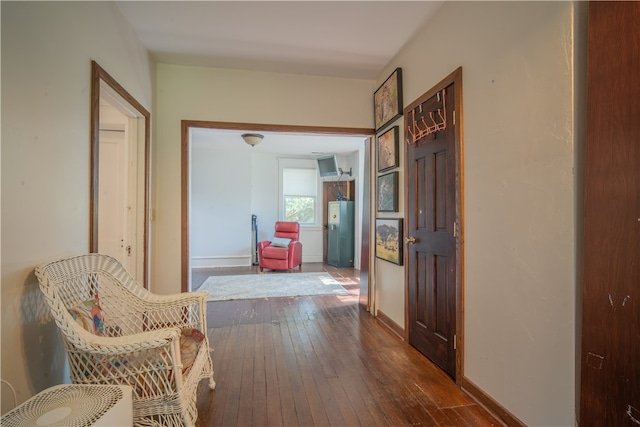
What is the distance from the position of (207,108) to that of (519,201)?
2769 millimetres

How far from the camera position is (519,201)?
145 cm

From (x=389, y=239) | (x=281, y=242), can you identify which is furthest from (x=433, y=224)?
(x=281, y=242)

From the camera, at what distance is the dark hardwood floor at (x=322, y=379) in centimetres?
160

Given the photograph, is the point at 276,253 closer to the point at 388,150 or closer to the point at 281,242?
the point at 281,242

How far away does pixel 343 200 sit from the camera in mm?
6266

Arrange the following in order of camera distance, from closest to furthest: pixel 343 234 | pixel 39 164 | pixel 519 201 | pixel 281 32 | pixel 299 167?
pixel 39 164 → pixel 519 201 → pixel 281 32 → pixel 343 234 → pixel 299 167

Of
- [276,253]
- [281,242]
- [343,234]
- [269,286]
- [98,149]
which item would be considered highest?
[98,149]

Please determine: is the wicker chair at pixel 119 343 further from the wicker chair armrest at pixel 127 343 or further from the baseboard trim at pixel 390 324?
the baseboard trim at pixel 390 324

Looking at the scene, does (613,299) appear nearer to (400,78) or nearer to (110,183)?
(400,78)

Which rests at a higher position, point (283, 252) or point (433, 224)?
point (433, 224)

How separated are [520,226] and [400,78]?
1.77 meters

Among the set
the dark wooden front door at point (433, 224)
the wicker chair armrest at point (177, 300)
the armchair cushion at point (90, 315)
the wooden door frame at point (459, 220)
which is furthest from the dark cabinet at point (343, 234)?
the armchair cushion at point (90, 315)

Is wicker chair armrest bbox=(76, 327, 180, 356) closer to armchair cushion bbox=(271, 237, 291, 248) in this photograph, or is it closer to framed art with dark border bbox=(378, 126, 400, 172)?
framed art with dark border bbox=(378, 126, 400, 172)

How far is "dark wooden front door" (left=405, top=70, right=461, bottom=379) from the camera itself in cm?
196
